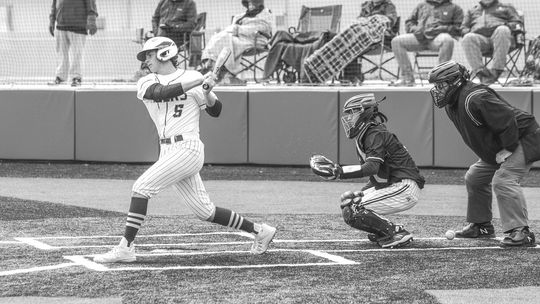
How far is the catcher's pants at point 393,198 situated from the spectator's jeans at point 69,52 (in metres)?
9.05

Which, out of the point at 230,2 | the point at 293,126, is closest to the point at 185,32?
the point at 230,2

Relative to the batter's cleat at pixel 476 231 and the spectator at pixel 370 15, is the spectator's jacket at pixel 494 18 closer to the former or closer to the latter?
the spectator at pixel 370 15

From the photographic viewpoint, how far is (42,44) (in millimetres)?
17453

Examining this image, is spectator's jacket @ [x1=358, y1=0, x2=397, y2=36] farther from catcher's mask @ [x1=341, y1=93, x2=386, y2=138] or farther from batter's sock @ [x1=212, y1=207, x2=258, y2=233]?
batter's sock @ [x1=212, y1=207, x2=258, y2=233]

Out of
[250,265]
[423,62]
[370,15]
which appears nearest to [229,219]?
[250,265]

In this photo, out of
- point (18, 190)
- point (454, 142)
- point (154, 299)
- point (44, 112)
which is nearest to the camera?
point (154, 299)

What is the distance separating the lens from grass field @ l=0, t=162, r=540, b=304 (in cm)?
633

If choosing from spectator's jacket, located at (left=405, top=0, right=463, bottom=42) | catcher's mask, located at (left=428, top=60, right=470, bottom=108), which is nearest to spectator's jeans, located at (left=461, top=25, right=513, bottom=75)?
spectator's jacket, located at (left=405, top=0, right=463, bottom=42)

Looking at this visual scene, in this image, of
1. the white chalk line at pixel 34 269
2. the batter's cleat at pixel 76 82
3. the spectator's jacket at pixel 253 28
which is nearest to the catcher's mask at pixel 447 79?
the white chalk line at pixel 34 269

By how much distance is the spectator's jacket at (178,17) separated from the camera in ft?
53.6

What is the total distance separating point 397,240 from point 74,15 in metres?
9.80

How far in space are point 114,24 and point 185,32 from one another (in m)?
2.09

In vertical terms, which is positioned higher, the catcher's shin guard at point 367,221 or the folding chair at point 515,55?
the folding chair at point 515,55

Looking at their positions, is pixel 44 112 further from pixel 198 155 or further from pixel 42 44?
pixel 198 155
